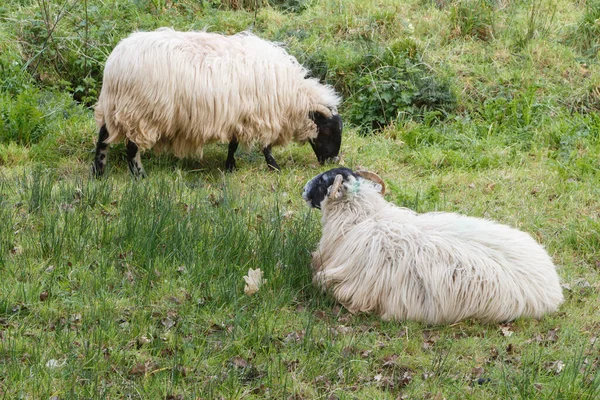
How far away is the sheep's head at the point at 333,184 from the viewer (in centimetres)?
559

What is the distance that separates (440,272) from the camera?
506 centimetres

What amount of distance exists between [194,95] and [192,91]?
4 cm

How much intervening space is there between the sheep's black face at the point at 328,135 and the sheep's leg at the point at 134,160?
6.14 ft

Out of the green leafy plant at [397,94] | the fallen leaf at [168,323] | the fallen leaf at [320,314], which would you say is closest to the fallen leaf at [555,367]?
the fallen leaf at [320,314]

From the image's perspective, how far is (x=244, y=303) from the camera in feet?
16.6

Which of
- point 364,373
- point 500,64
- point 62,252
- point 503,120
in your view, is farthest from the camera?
point 500,64

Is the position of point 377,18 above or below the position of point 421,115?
above

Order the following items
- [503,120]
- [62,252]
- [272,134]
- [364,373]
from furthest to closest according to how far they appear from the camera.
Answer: [503,120]
[272,134]
[62,252]
[364,373]

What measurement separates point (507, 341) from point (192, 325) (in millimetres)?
1858

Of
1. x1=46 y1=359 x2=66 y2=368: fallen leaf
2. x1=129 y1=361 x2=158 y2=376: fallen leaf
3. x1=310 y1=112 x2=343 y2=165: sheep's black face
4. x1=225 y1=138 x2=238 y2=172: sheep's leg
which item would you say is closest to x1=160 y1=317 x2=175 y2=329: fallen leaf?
x1=129 y1=361 x2=158 y2=376: fallen leaf

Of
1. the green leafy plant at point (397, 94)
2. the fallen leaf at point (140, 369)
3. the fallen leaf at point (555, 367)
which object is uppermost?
the fallen leaf at point (555, 367)

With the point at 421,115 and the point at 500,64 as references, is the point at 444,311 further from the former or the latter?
the point at 500,64

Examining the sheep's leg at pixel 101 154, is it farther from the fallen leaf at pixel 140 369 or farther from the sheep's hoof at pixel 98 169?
the fallen leaf at pixel 140 369

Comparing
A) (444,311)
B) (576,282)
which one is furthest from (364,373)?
(576,282)
